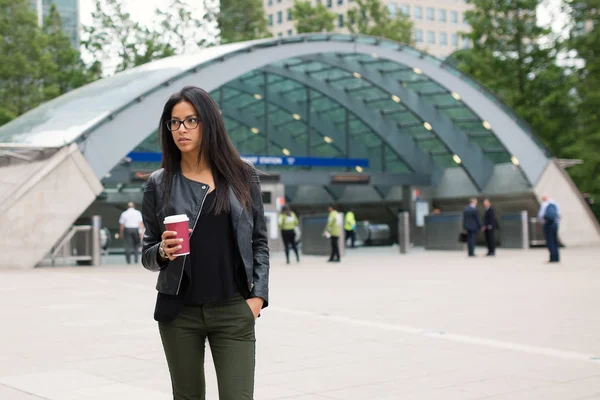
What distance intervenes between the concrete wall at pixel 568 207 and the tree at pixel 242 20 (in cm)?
2282

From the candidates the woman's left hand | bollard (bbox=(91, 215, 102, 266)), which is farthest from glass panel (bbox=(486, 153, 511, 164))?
the woman's left hand

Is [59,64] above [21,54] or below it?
above

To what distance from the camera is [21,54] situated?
41.0 metres

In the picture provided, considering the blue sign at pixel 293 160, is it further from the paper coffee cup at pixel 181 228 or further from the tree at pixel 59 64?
the paper coffee cup at pixel 181 228

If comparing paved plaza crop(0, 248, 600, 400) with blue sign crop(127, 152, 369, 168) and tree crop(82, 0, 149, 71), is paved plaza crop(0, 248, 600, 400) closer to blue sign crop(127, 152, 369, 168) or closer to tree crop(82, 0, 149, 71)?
blue sign crop(127, 152, 369, 168)

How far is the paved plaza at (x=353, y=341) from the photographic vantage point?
6512 mm

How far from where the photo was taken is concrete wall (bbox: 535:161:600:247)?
34594 mm

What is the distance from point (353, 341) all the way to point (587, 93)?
34.5 metres

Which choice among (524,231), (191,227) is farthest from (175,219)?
(524,231)

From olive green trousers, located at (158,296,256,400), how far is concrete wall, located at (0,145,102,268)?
65.2ft

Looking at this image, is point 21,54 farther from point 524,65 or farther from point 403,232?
point 524,65

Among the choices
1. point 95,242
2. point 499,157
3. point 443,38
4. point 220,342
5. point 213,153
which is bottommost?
point 95,242

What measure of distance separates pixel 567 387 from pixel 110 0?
4192 centimetres

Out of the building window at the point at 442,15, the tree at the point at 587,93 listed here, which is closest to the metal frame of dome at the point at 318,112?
the tree at the point at 587,93
